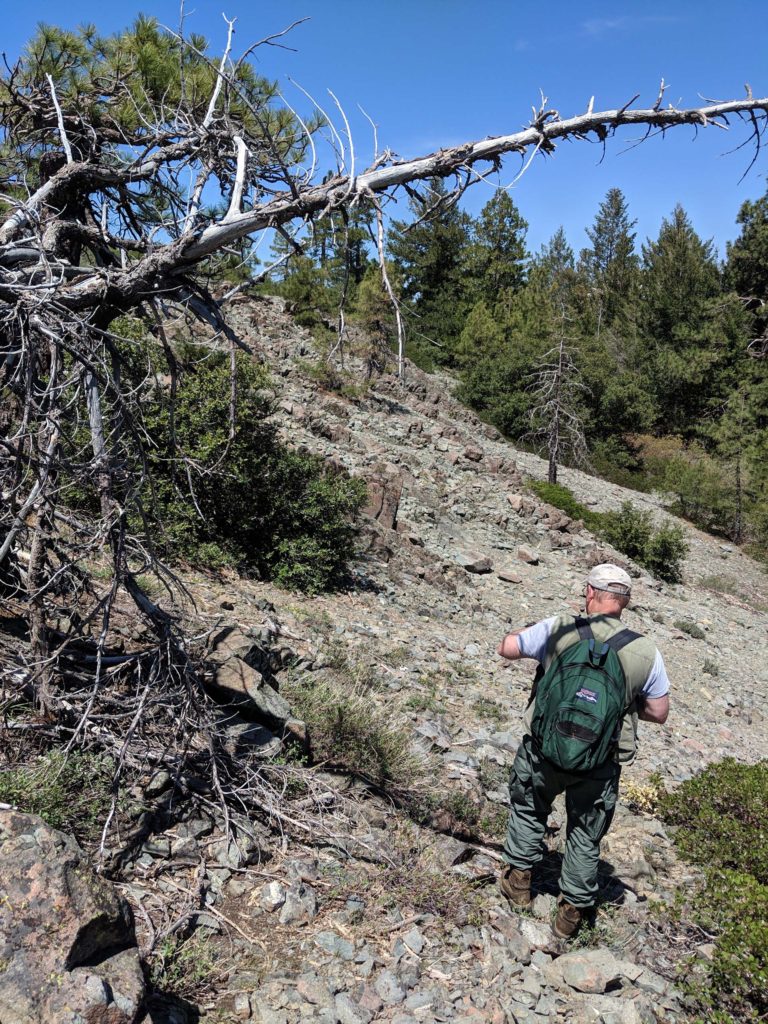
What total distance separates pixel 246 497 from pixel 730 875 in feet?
20.2

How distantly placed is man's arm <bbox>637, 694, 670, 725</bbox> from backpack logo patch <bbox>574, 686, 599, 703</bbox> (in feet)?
1.01

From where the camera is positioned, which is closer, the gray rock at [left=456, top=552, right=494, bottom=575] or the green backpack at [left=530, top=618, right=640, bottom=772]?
the green backpack at [left=530, top=618, right=640, bottom=772]

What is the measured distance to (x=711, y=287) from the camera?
38.7m

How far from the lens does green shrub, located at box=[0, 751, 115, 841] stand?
284 centimetres

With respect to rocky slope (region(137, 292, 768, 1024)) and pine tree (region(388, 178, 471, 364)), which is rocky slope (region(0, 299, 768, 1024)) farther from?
pine tree (region(388, 178, 471, 364))

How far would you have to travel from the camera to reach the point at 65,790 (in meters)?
3.07

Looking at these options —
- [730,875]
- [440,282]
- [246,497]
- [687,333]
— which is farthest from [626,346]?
[730,875]

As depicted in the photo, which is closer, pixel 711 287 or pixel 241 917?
pixel 241 917

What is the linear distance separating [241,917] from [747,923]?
235 centimetres

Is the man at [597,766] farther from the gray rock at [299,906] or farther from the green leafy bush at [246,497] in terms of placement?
the green leafy bush at [246,497]

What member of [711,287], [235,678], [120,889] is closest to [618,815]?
[235,678]

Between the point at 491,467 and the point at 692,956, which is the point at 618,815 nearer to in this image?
the point at 692,956

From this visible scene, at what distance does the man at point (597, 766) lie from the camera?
3.26 metres

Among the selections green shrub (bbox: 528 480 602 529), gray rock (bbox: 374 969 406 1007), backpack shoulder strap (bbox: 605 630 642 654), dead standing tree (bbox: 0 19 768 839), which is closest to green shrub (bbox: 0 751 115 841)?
dead standing tree (bbox: 0 19 768 839)
